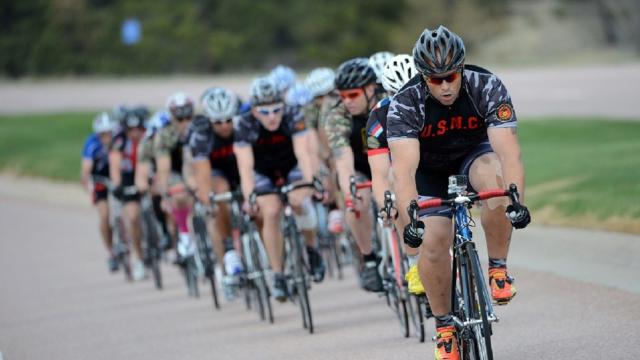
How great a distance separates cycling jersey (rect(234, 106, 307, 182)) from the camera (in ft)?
37.4

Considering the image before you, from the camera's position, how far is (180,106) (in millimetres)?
14102

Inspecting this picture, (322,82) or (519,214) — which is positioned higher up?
(322,82)

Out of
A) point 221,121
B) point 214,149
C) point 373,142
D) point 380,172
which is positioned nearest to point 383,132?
point 373,142

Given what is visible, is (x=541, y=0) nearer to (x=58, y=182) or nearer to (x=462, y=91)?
(x=58, y=182)

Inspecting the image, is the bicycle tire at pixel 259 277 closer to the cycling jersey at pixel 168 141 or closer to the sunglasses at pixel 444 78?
the cycling jersey at pixel 168 141

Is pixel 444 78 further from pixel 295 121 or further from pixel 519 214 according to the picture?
pixel 295 121

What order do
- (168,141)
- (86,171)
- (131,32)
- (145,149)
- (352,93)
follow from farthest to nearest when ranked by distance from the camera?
(131,32) → (86,171) → (145,149) → (168,141) → (352,93)

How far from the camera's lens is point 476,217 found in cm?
1695

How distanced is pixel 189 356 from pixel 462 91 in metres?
3.97

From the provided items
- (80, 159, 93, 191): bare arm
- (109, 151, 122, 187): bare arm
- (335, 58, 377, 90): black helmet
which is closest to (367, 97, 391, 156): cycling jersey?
(335, 58, 377, 90): black helmet

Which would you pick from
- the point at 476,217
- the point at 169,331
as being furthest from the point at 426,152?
the point at 476,217

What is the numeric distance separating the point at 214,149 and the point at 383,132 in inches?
157

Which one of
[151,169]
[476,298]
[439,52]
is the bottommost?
[476,298]

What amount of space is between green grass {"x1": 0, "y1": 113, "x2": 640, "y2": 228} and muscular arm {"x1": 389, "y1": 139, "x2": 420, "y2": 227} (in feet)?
22.5
